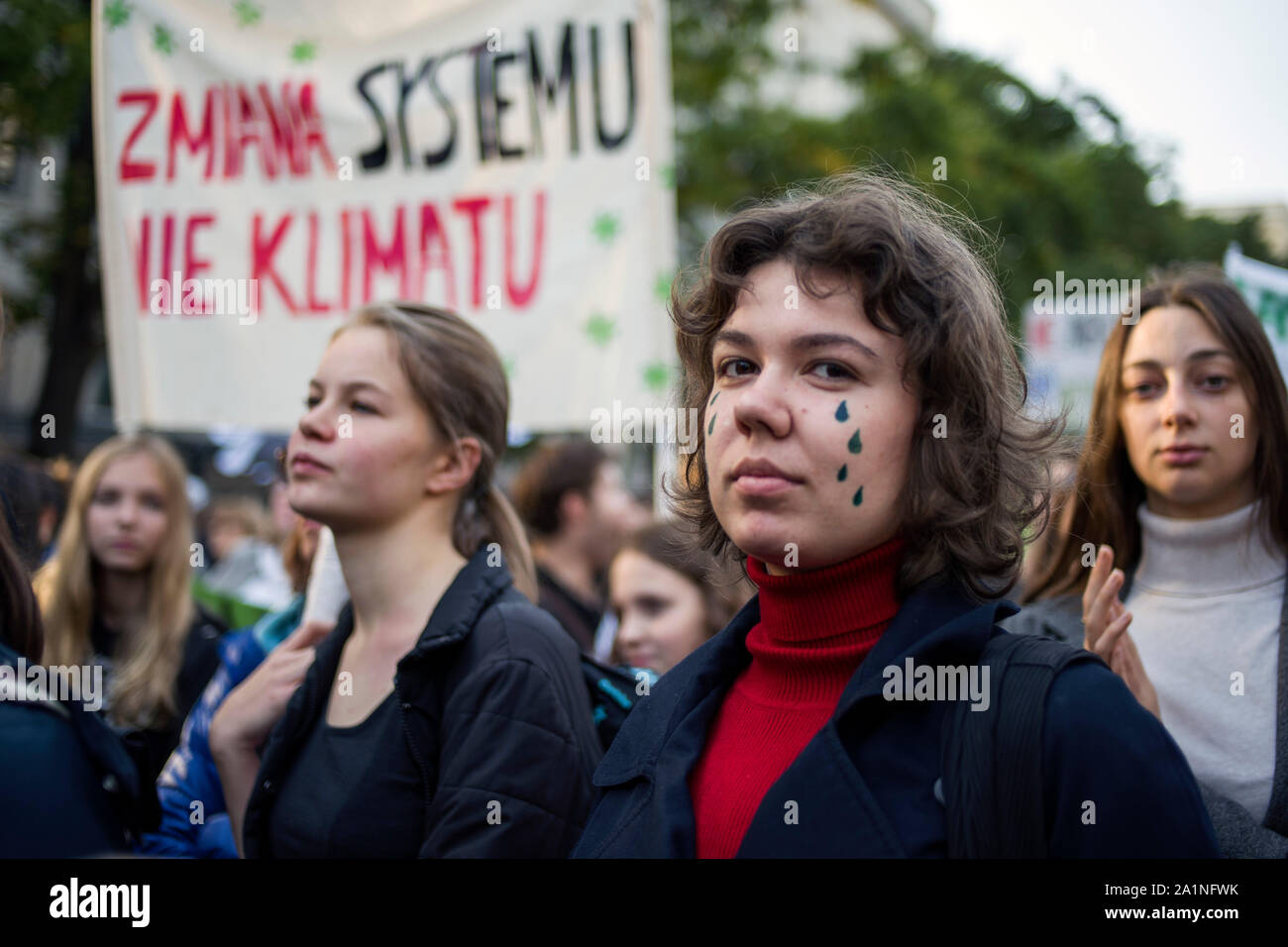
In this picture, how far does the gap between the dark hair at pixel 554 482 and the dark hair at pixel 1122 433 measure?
9.24ft

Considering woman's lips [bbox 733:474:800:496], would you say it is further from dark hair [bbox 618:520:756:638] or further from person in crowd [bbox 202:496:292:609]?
person in crowd [bbox 202:496:292:609]

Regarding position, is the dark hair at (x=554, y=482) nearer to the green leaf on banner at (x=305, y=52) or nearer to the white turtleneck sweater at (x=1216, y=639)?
the green leaf on banner at (x=305, y=52)

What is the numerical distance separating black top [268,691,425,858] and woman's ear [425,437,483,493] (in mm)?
519

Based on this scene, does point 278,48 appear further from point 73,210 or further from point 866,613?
point 73,210

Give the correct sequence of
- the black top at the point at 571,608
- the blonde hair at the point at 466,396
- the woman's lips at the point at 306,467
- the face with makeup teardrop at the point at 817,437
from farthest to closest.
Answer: the black top at the point at 571,608
the blonde hair at the point at 466,396
the woman's lips at the point at 306,467
the face with makeup teardrop at the point at 817,437

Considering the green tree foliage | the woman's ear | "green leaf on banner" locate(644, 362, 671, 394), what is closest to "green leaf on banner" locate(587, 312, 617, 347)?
"green leaf on banner" locate(644, 362, 671, 394)

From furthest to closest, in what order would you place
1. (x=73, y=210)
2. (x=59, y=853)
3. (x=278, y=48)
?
(x=73, y=210) → (x=278, y=48) → (x=59, y=853)

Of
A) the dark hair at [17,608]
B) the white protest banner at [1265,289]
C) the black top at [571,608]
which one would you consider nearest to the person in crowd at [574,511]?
the black top at [571,608]

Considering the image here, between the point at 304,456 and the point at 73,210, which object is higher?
the point at 73,210

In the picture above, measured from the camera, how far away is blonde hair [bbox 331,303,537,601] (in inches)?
106

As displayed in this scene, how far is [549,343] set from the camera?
4203 mm

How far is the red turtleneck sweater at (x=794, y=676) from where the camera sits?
5.41 feet
